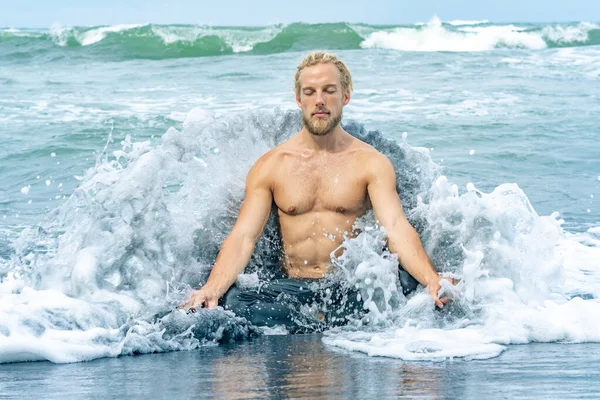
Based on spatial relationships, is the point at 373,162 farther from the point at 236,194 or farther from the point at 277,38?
the point at 277,38

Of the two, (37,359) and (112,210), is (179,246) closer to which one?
(112,210)

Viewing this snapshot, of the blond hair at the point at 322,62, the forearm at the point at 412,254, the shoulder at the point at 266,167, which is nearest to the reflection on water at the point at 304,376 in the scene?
the forearm at the point at 412,254

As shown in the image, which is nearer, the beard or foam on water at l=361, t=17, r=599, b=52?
the beard

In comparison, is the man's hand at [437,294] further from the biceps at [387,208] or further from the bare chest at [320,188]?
the bare chest at [320,188]

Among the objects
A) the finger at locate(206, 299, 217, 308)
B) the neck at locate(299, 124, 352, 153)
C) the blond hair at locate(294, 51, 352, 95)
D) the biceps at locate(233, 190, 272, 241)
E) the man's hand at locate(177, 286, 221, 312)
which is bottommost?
the finger at locate(206, 299, 217, 308)

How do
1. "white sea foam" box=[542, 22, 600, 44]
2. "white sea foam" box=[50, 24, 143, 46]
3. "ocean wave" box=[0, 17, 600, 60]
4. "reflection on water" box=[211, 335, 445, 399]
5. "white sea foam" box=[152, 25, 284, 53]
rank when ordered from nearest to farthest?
"reflection on water" box=[211, 335, 445, 399], "ocean wave" box=[0, 17, 600, 60], "white sea foam" box=[50, 24, 143, 46], "white sea foam" box=[152, 25, 284, 53], "white sea foam" box=[542, 22, 600, 44]

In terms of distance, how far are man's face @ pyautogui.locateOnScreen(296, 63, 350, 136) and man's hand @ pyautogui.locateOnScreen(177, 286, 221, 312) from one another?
116 centimetres

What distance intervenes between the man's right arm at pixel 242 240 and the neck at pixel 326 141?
0.89 feet

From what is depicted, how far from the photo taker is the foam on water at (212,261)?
19.3 ft

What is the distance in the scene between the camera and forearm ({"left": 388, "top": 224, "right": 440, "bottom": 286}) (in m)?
6.39

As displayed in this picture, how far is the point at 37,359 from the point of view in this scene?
562cm

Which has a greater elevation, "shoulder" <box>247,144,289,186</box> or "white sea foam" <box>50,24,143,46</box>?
"white sea foam" <box>50,24,143,46</box>

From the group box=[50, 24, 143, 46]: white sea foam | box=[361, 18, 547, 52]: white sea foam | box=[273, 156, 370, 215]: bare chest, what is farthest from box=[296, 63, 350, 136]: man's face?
box=[361, 18, 547, 52]: white sea foam

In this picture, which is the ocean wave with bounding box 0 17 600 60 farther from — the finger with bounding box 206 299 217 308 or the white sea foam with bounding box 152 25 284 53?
the finger with bounding box 206 299 217 308
